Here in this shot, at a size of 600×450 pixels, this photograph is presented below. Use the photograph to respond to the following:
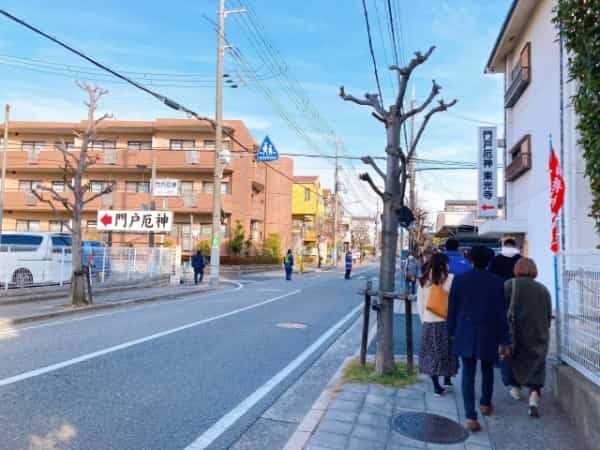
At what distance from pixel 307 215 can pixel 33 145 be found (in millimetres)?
32957

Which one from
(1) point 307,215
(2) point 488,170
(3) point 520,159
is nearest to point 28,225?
(1) point 307,215

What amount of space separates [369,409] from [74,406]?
295 cm

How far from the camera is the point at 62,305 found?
13.0 m

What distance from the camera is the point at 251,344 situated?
8.43 metres

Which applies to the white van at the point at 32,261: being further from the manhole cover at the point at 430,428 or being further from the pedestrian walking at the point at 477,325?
the pedestrian walking at the point at 477,325

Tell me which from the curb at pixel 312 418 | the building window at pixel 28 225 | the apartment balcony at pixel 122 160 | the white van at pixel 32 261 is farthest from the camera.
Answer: the building window at pixel 28 225

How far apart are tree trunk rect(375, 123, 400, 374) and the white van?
1159 centimetres

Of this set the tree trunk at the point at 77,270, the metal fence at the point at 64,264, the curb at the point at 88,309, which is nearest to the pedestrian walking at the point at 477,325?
the curb at the point at 88,309

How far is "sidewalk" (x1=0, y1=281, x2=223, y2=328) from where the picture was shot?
10719 mm

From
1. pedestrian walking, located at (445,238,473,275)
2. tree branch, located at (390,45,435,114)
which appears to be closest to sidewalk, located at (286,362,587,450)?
pedestrian walking, located at (445,238,473,275)

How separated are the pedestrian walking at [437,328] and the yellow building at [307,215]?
52668 mm

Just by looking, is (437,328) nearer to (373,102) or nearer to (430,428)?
(430,428)

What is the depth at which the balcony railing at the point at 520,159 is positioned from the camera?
12.2 metres

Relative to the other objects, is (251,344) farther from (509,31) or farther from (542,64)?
(509,31)
